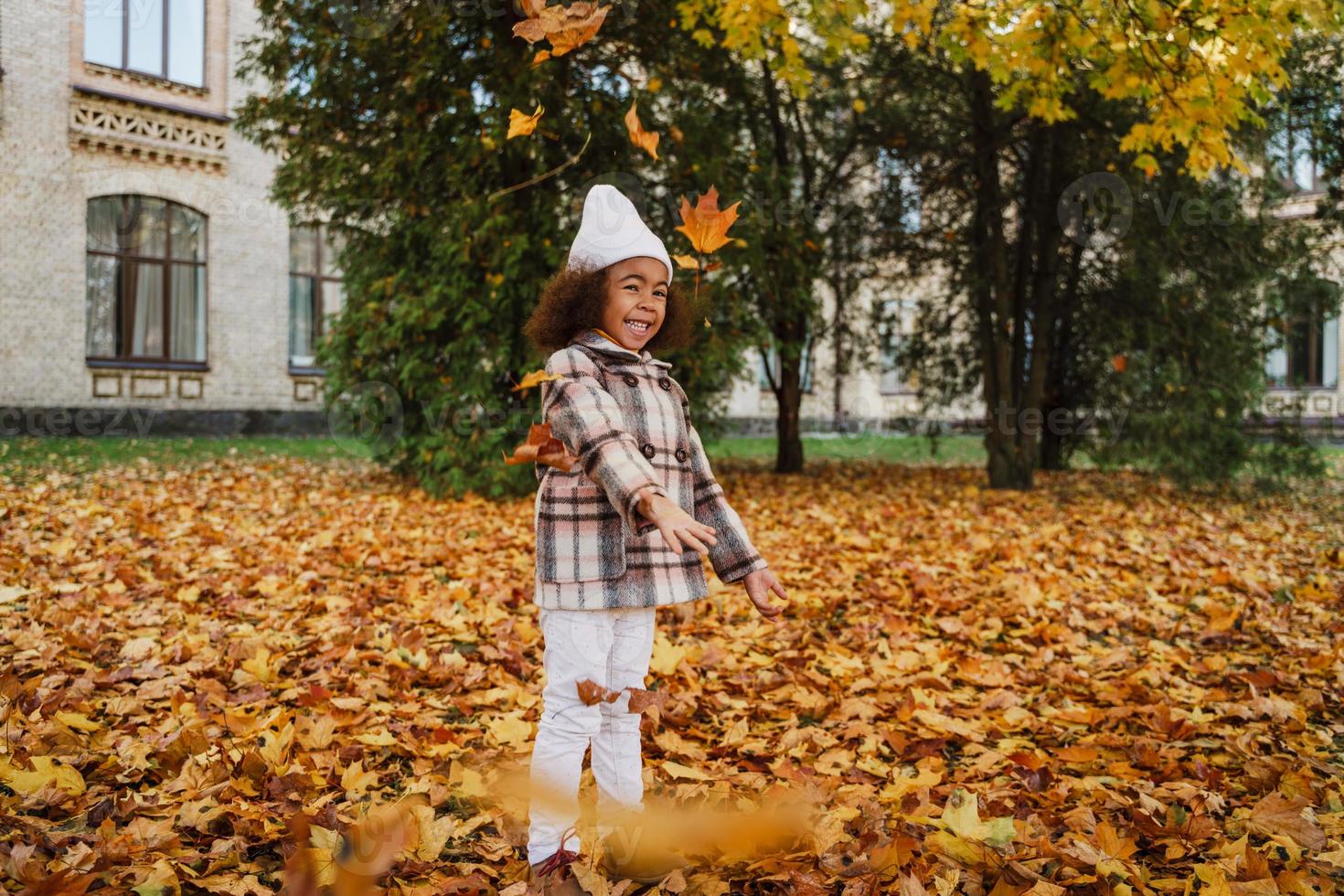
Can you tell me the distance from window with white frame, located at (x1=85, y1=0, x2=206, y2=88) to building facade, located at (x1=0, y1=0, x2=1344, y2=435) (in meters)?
0.03

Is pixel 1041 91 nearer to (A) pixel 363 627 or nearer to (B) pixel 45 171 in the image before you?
(A) pixel 363 627

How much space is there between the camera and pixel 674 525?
1.97 meters

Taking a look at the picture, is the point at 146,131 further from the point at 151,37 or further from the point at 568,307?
the point at 568,307

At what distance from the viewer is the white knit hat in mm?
2367

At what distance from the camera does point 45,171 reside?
1605 centimetres

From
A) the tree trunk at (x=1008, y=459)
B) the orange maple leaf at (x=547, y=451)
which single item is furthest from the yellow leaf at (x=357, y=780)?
the tree trunk at (x=1008, y=459)

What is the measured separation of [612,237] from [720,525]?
0.79 m

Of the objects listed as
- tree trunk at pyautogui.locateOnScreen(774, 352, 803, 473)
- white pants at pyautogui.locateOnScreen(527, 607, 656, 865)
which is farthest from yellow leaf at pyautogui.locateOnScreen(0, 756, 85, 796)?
tree trunk at pyautogui.locateOnScreen(774, 352, 803, 473)

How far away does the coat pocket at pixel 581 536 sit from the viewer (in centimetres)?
225

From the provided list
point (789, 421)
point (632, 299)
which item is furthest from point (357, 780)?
point (789, 421)

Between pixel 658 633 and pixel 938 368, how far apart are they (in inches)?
413

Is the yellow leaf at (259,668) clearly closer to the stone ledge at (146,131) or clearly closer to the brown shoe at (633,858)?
the brown shoe at (633,858)

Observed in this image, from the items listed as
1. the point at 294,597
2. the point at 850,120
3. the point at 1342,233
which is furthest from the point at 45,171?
the point at 1342,233

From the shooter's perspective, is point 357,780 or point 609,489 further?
point 357,780
